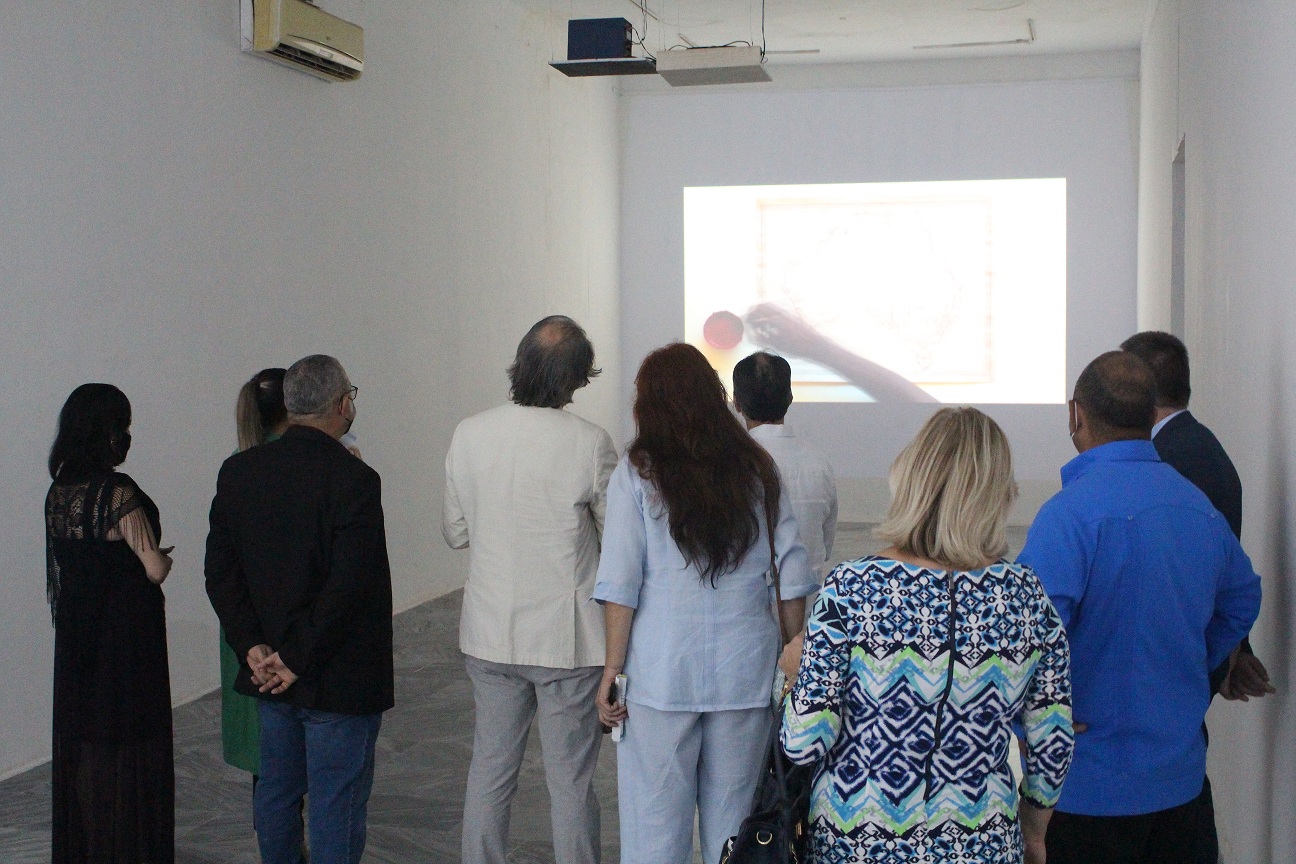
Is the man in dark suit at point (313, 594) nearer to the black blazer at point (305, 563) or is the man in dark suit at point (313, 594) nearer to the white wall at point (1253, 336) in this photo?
the black blazer at point (305, 563)

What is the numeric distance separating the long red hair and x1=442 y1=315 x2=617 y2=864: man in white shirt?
1.37 ft

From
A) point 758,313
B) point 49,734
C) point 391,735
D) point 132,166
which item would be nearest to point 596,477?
point 391,735

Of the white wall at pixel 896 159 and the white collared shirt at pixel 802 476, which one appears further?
the white wall at pixel 896 159

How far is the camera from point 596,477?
2594 mm

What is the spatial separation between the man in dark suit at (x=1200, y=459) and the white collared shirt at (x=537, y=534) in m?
1.15

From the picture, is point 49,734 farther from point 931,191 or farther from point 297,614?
point 931,191

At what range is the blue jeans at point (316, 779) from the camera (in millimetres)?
2541

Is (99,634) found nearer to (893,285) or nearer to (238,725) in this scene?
(238,725)

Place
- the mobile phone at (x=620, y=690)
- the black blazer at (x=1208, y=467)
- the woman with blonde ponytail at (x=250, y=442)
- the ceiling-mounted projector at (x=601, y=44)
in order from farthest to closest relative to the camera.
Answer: the ceiling-mounted projector at (x=601, y=44) → the woman with blonde ponytail at (x=250, y=442) → the black blazer at (x=1208, y=467) → the mobile phone at (x=620, y=690)

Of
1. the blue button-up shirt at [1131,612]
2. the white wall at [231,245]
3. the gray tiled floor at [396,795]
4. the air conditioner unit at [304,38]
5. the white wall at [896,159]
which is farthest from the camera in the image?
the white wall at [896,159]

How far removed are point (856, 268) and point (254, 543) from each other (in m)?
8.08

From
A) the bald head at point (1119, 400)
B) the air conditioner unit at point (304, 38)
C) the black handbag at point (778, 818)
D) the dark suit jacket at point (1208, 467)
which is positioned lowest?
the black handbag at point (778, 818)

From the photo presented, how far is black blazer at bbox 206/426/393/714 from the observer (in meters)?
2.46

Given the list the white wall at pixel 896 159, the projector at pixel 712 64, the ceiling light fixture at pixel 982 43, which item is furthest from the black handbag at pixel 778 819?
the ceiling light fixture at pixel 982 43
